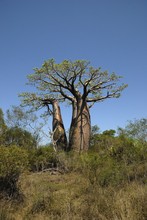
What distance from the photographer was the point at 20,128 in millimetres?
19766

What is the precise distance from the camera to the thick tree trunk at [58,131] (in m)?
11.2

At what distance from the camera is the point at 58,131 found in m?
11.5

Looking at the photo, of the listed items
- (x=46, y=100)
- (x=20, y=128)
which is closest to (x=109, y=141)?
(x=46, y=100)

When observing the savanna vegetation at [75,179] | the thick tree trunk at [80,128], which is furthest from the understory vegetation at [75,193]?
the thick tree trunk at [80,128]

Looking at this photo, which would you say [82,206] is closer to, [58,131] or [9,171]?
[9,171]

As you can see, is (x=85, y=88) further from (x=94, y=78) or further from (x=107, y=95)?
(x=107, y=95)

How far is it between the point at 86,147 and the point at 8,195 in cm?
662

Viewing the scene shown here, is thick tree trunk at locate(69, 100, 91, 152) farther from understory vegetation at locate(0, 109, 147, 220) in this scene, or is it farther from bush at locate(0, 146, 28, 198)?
bush at locate(0, 146, 28, 198)

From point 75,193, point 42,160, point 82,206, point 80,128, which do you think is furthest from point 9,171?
point 80,128

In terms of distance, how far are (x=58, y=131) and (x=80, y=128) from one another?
1.37m

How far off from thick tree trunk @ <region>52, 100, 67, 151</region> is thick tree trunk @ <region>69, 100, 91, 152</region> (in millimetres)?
582

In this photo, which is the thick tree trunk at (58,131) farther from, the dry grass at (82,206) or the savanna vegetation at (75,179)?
the dry grass at (82,206)

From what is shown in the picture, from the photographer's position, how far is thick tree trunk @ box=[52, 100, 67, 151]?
36.8 feet

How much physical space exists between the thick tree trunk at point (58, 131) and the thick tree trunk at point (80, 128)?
0.58 metres
